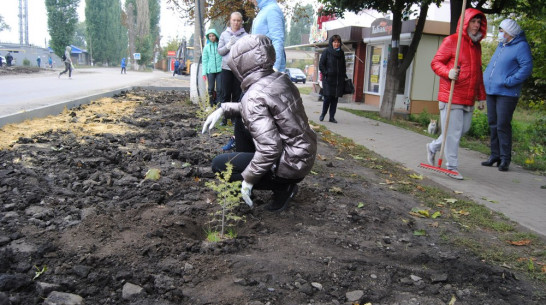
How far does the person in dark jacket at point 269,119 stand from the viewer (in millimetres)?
3096

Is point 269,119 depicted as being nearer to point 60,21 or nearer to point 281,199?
point 281,199

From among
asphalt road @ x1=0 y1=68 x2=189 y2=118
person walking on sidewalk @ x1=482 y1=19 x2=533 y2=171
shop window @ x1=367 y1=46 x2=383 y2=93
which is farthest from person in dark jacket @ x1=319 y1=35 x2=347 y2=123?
shop window @ x1=367 y1=46 x2=383 y2=93

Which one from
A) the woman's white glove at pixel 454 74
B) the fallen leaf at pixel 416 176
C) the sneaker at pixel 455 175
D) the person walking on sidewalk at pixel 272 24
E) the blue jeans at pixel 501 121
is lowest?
the fallen leaf at pixel 416 176

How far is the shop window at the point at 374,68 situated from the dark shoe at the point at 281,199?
14.8 meters

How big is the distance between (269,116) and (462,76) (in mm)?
3433

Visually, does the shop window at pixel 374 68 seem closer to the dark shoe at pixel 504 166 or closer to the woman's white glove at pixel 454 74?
the dark shoe at pixel 504 166

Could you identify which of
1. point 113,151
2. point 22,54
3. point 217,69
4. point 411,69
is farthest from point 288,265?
point 22,54

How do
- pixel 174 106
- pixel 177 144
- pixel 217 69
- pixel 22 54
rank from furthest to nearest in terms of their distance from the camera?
pixel 22 54, pixel 174 106, pixel 217 69, pixel 177 144

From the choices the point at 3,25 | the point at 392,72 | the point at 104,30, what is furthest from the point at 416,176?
the point at 3,25

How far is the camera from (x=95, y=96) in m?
11.9

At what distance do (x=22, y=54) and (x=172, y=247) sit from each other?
2662 inches

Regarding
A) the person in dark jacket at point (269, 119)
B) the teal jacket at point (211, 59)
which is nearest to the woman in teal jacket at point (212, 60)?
the teal jacket at point (211, 59)

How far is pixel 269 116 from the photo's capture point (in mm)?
3135

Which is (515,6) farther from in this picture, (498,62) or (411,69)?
(411,69)
